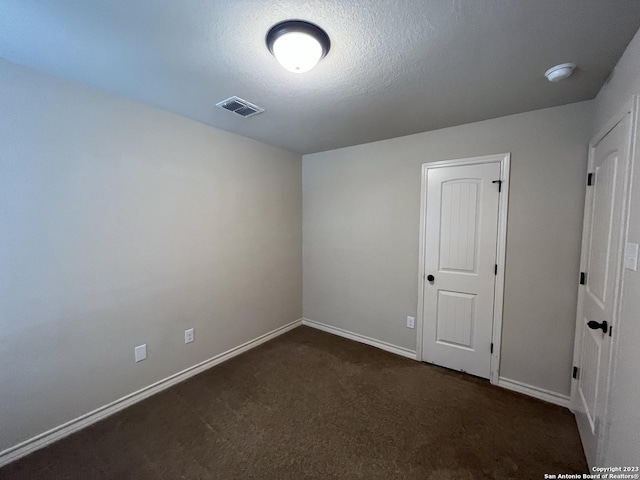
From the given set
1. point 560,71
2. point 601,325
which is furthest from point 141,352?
point 560,71

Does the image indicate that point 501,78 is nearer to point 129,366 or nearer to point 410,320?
point 410,320

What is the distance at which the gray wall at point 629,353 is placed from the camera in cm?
110

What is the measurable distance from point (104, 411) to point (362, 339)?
2512 millimetres

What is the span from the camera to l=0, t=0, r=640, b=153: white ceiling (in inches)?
45.0

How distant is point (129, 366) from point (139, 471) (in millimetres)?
812

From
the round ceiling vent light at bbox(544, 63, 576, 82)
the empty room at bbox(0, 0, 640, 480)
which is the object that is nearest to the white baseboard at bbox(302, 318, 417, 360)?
the empty room at bbox(0, 0, 640, 480)

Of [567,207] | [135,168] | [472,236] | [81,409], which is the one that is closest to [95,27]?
[135,168]

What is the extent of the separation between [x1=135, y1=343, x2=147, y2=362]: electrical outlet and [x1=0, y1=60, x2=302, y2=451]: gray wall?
0.05 metres

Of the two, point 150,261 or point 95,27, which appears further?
point 150,261

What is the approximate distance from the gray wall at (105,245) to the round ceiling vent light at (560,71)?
8.51 ft

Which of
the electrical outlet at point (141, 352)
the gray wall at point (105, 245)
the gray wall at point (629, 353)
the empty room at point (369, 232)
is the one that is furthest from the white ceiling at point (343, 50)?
the electrical outlet at point (141, 352)

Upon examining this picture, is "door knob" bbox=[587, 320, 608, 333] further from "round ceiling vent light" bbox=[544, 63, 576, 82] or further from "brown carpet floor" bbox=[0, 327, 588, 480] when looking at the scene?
"round ceiling vent light" bbox=[544, 63, 576, 82]

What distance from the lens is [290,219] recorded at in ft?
11.5

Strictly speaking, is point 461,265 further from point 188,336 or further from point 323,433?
point 188,336
